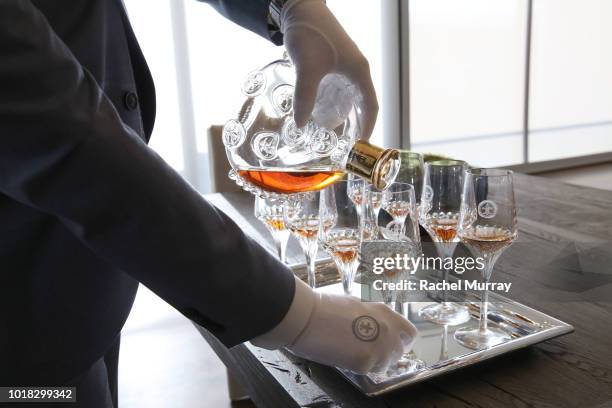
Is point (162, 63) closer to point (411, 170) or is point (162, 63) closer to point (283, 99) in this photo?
point (411, 170)

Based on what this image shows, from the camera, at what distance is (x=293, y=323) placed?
0.57m

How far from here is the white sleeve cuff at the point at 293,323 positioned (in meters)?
0.56

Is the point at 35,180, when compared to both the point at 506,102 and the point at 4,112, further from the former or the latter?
the point at 506,102

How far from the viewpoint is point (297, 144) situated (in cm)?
73

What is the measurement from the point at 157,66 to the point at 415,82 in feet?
5.77

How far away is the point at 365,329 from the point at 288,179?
0.23 meters

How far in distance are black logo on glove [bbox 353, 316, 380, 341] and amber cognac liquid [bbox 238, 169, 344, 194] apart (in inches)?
8.3

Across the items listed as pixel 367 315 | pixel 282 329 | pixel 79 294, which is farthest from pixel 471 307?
pixel 79 294

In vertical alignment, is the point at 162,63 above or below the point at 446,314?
above

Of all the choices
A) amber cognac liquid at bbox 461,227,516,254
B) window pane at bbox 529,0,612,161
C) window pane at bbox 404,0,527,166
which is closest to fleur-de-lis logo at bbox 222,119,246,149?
amber cognac liquid at bbox 461,227,516,254

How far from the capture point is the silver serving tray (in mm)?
608

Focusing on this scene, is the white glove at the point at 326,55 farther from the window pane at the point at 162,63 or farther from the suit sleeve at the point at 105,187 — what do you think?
the window pane at the point at 162,63

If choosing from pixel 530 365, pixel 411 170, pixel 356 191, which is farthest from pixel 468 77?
pixel 530 365

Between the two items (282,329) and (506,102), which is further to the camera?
(506,102)
